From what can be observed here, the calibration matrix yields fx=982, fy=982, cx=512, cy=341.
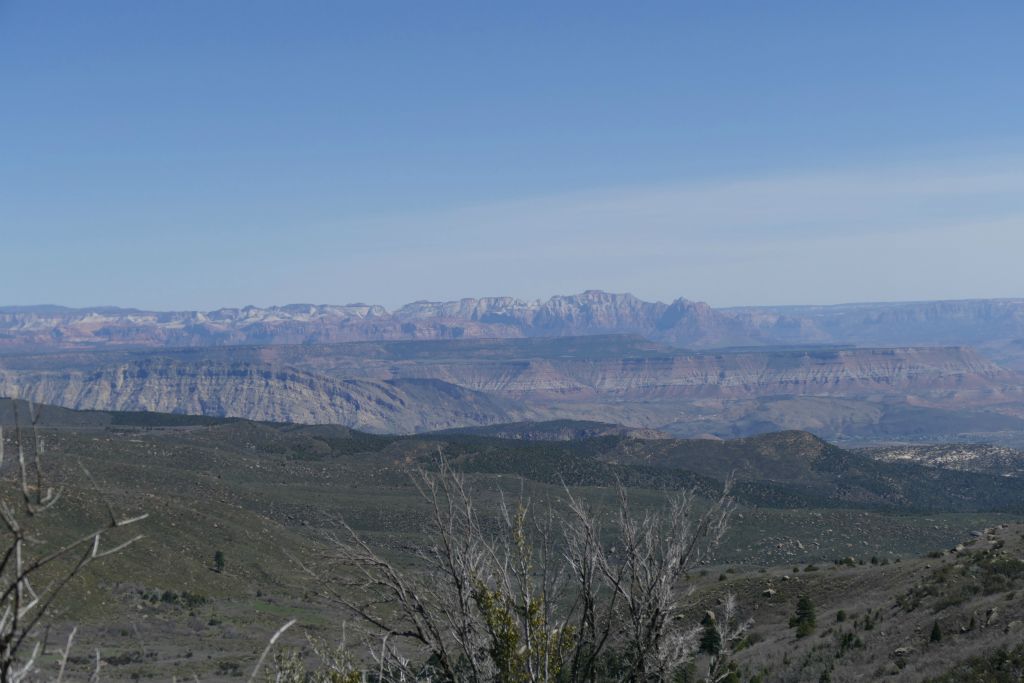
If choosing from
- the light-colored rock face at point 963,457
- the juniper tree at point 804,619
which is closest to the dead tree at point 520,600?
the juniper tree at point 804,619

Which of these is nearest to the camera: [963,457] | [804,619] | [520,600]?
[520,600]

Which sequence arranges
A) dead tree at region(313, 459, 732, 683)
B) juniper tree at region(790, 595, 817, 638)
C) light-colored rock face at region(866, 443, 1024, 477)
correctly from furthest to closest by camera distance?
1. light-colored rock face at region(866, 443, 1024, 477)
2. juniper tree at region(790, 595, 817, 638)
3. dead tree at region(313, 459, 732, 683)

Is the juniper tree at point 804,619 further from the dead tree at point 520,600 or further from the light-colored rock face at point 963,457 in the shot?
the light-colored rock face at point 963,457

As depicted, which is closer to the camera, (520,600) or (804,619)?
(520,600)

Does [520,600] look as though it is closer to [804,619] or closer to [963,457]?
[804,619]

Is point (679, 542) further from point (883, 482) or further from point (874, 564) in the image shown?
point (883, 482)

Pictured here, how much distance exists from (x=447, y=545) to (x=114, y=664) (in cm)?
4504

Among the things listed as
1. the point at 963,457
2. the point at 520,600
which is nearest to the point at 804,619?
the point at 520,600

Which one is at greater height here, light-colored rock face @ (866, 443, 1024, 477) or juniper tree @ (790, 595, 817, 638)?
juniper tree @ (790, 595, 817, 638)

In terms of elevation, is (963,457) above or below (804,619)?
below

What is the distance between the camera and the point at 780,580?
48781 mm

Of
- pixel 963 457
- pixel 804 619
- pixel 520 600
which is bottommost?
pixel 963 457

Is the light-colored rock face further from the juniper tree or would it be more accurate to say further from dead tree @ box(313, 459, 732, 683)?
dead tree @ box(313, 459, 732, 683)

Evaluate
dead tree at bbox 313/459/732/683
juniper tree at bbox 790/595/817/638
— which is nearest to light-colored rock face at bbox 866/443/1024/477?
juniper tree at bbox 790/595/817/638
